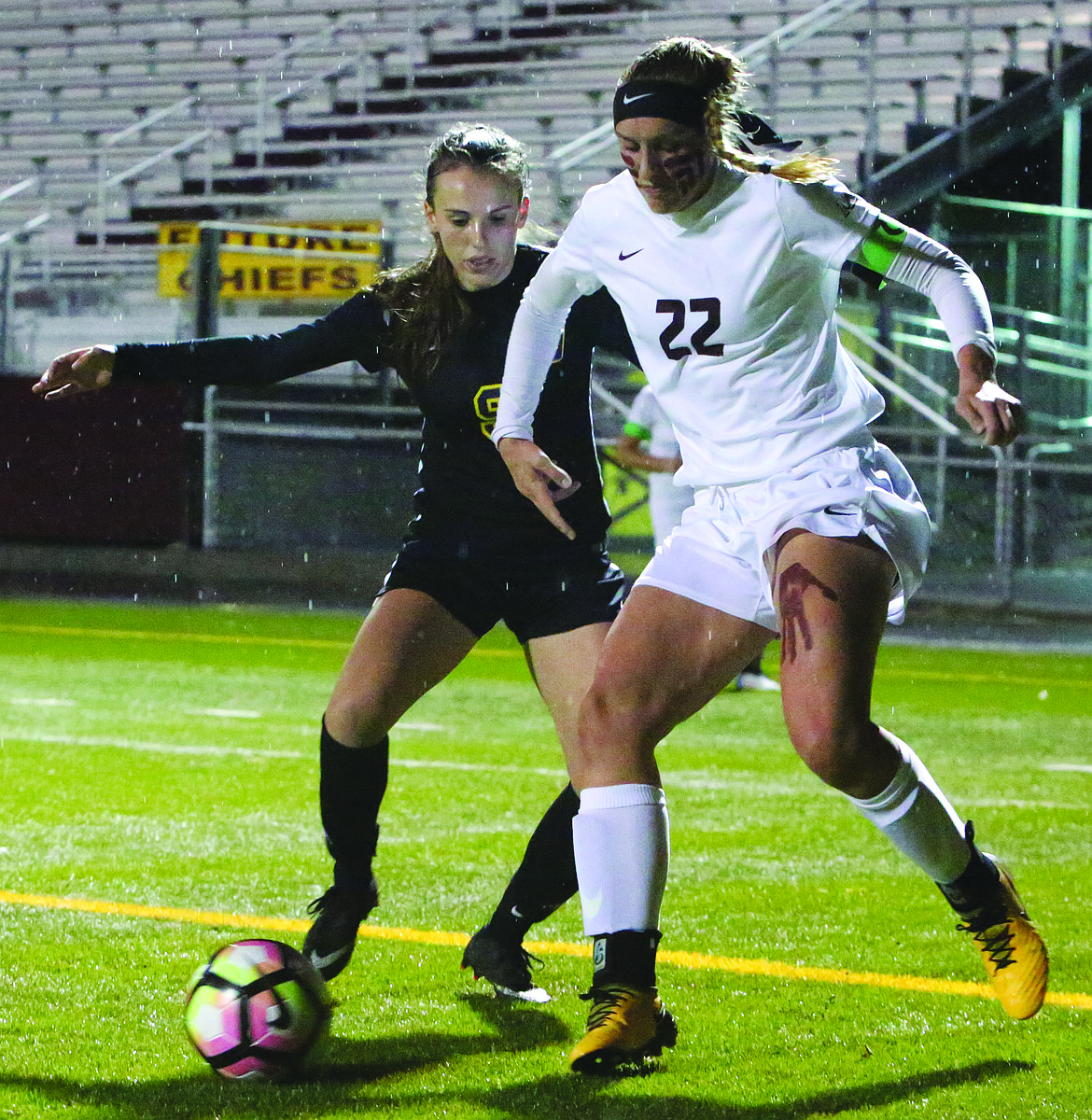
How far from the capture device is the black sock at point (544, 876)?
412 centimetres

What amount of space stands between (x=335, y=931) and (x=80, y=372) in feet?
4.34

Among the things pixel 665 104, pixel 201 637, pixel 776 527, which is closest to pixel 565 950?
pixel 776 527

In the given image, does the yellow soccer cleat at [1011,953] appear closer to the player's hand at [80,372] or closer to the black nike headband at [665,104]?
the black nike headband at [665,104]

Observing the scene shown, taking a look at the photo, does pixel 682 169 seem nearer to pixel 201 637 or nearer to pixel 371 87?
pixel 201 637

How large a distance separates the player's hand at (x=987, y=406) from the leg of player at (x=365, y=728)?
4.44 feet

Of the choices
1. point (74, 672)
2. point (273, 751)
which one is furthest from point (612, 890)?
point (74, 672)

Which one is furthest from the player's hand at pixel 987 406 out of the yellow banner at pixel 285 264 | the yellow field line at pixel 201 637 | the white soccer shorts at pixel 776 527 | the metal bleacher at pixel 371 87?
the metal bleacher at pixel 371 87

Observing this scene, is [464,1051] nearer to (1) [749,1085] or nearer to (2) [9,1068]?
(1) [749,1085]

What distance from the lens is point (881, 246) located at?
348 cm

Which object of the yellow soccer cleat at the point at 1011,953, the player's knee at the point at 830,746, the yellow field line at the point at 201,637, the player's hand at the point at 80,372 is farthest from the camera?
the yellow field line at the point at 201,637

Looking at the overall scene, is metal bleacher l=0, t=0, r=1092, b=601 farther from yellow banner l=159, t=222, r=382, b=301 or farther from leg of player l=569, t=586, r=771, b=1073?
leg of player l=569, t=586, r=771, b=1073

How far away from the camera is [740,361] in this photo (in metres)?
3.51

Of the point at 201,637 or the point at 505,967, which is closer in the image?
the point at 505,967

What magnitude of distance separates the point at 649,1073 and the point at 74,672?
7.50m
